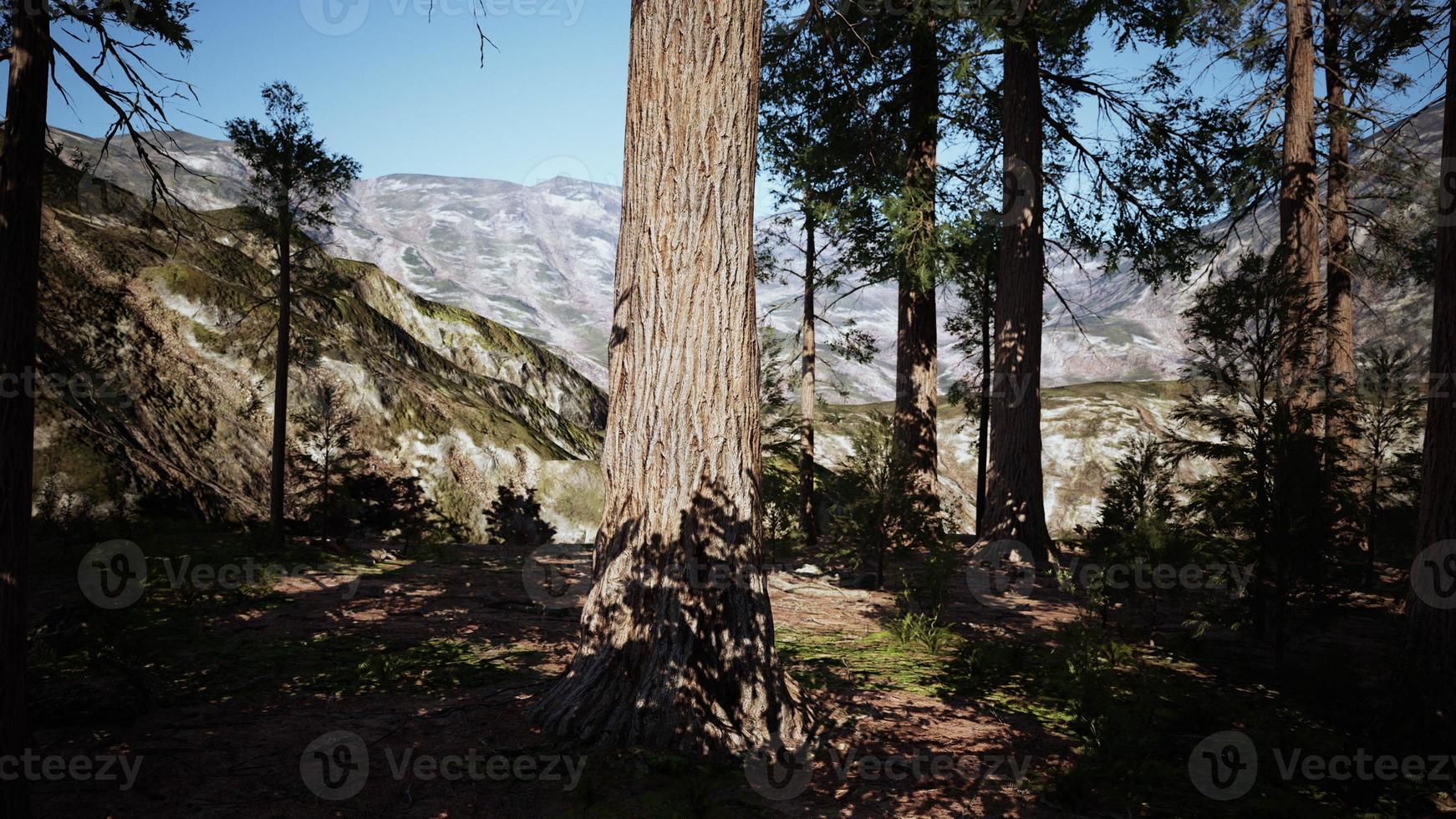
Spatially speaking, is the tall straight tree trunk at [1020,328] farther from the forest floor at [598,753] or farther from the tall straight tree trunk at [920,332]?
the forest floor at [598,753]

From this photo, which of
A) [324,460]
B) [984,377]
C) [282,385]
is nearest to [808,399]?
[984,377]

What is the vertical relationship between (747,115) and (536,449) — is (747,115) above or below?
above

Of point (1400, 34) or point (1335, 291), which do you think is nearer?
point (1400, 34)

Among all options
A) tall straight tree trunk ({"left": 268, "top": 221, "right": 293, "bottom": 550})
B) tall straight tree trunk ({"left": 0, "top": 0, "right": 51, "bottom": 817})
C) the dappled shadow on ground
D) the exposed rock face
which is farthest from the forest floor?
the exposed rock face

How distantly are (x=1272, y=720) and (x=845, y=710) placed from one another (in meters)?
2.77

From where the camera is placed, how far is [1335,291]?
461 inches

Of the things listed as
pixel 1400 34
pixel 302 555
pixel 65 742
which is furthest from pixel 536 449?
pixel 1400 34

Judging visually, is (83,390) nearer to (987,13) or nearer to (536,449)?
(536,449)

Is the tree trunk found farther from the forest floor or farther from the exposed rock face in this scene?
the forest floor

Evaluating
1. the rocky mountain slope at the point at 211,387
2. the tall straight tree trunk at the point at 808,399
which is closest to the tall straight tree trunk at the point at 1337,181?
the tall straight tree trunk at the point at 808,399

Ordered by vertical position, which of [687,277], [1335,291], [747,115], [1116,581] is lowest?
[1116,581]

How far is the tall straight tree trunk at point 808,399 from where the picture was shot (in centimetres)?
1220

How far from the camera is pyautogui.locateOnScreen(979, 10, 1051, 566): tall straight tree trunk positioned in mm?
10133

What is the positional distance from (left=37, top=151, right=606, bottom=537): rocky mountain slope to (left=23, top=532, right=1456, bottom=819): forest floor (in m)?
2.64
